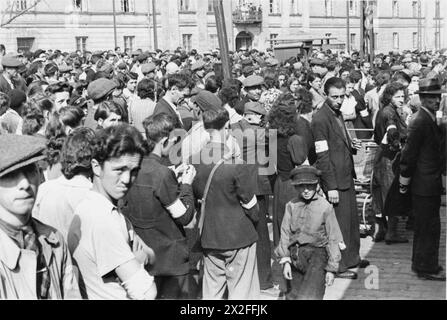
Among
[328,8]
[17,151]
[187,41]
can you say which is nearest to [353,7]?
[328,8]

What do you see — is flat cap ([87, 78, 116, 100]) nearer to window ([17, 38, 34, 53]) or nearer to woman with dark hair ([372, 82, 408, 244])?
woman with dark hair ([372, 82, 408, 244])

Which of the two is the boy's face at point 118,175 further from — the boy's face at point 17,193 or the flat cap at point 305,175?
the flat cap at point 305,175

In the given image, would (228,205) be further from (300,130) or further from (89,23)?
(89,23)

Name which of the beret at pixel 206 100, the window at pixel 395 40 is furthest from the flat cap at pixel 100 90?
the window at pixel 395 40

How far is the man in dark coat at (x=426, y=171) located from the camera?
7.29 metres

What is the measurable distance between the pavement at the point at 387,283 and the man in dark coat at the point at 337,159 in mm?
246

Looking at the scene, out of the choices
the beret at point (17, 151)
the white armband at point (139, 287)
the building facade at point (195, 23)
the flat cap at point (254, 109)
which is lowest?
the white armband at point (139, 287)

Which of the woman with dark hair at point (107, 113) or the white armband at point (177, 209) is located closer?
the white armband at point (177, 209)

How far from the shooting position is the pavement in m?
7.13

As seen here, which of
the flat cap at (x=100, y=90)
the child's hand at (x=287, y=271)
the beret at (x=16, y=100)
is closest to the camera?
the child's hand at (x=287, y=271)
